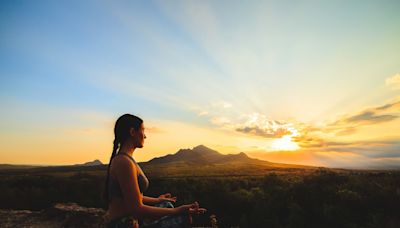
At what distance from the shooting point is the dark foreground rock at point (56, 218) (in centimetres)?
1217

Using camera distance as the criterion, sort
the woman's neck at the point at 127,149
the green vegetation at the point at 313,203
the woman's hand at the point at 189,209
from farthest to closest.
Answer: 1. the green vegetation at the point at 313,203
2. the woman's neck at the point at 127,149
3. the woman's hand at the point at 189,209

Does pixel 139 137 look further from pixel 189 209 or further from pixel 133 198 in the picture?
pixel 189 209

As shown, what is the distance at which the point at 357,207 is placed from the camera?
27.7 ft

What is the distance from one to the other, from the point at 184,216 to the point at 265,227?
8.09 meters

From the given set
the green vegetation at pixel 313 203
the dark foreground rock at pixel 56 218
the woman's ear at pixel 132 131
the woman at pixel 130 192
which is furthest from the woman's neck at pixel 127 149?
the dark foreground rock at pixel 56 218

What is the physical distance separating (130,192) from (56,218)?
40.8ft

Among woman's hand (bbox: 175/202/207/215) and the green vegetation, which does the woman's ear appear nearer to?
woman's hand (bbox: 175/202/207/215)

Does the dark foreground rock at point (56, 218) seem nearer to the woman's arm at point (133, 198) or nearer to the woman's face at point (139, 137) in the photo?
the woman's face at point (139, 137)

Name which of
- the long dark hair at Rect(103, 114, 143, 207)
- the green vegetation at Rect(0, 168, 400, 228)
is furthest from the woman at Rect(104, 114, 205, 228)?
the green vegetation at Rect(0, 168, 400, 228)

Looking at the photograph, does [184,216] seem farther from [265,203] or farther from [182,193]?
[182,193]

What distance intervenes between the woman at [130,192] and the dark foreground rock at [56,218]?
10729 millimetres

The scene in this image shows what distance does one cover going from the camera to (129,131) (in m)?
2.78

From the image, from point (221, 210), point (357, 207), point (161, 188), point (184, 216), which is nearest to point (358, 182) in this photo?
point (357, 207)

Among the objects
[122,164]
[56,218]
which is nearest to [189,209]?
[122,164]
